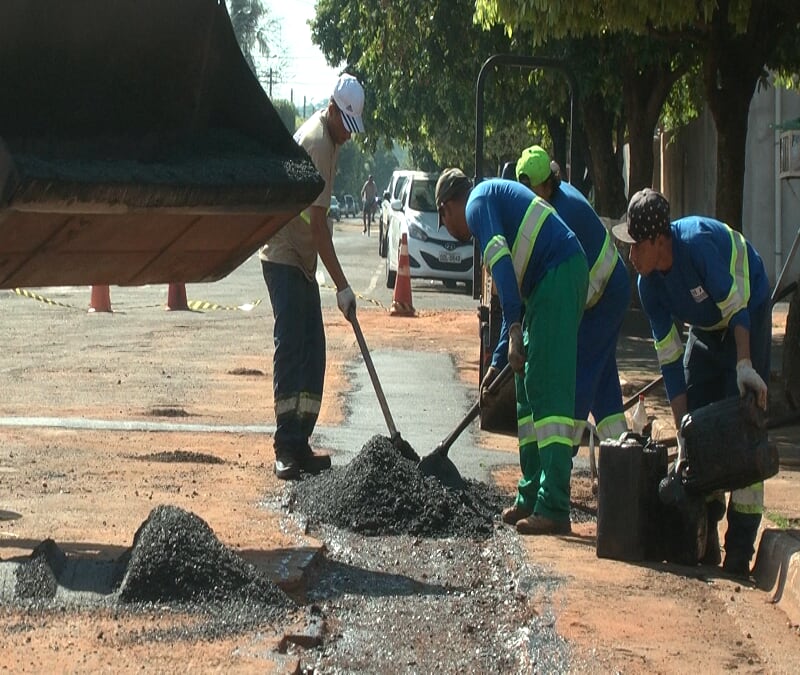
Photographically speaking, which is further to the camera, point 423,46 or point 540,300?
point 423,46

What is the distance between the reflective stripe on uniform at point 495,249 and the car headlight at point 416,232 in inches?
704

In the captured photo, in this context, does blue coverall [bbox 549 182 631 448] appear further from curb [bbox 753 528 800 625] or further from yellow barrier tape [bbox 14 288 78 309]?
yellow barrier tape [bbox 14 288 78 309]

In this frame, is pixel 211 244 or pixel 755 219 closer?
pixel 211 244

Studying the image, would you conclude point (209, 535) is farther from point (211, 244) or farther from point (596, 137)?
point (596, 137)

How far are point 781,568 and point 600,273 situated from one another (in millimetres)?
2002

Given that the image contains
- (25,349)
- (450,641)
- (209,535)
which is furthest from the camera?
(25,349)

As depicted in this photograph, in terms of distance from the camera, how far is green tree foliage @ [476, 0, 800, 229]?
38.7 ft

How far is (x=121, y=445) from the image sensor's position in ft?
28.9

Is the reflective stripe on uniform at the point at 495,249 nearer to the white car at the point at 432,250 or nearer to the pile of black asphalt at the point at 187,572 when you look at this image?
the pile of black asphalt at the point at 187,572

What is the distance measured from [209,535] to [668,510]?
200 centimetres

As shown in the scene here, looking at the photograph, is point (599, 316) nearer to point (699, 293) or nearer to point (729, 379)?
point (729, 379)

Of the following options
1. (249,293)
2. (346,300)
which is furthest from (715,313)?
(249,293)

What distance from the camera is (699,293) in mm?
6316

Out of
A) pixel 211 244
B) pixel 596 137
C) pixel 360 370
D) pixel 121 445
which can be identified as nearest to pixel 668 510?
pixel 211 244
